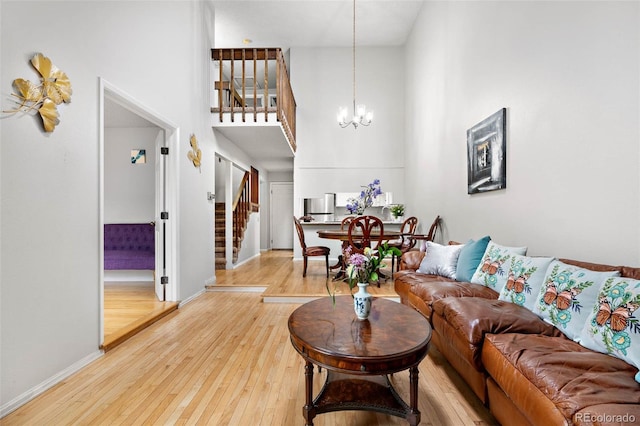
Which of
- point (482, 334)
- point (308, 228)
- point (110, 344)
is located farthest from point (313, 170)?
point (482, 334)

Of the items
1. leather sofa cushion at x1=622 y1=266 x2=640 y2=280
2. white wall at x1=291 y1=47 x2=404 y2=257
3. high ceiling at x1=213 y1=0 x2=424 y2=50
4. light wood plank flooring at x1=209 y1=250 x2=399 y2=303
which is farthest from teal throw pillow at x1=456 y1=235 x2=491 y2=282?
high ceiling at x1=213 y1=0 x2=424 y2=50

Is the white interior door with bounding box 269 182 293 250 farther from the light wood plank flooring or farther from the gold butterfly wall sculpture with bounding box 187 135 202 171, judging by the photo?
the gold butterfly wall sculpture with bounding box 187 135 202 171

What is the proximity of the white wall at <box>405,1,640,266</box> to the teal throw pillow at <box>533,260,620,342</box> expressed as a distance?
1.14ft

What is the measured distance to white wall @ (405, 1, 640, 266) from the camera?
1652 millimetres

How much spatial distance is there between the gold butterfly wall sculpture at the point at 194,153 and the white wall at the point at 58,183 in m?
0.82

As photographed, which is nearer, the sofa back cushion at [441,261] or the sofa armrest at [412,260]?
the sofa back cushion at [441,261]

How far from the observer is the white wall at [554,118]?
1.65 m

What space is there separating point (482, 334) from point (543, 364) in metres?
0.36

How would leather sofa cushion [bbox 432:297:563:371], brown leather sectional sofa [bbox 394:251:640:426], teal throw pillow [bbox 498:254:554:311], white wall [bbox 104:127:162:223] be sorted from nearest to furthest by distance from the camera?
brown leather sectional sofa [bbox 394:251:640:426], leather sofa cushion [bbox 432:297:563:371], teal throw pillow [bbox 498:254:554:311], white wall [bbox 104:127:162:223]

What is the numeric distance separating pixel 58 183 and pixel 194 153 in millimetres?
2096

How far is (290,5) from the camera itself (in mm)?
5297

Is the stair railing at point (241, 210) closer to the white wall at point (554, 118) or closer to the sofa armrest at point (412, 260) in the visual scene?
the sofa armrest at point (412, 260)

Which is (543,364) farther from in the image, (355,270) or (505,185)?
(505,185)

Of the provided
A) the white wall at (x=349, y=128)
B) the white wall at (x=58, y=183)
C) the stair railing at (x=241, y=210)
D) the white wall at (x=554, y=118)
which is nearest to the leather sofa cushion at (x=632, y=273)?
the white wall at (x=554, y=118)
